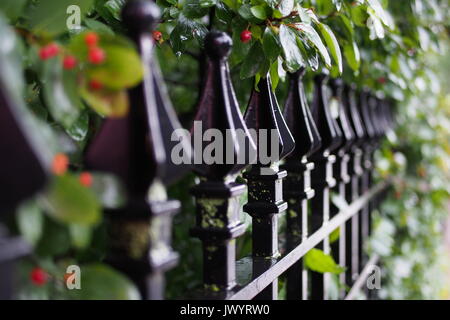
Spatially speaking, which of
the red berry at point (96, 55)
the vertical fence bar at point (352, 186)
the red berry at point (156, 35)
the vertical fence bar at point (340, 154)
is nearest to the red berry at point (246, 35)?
Answer: the red berry at point (156, 35)

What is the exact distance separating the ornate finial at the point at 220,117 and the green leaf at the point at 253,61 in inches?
6.1

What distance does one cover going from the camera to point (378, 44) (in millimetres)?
1871

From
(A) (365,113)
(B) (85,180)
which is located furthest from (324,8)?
(A) (365,113)

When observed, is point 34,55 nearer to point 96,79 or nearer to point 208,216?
point 96,79

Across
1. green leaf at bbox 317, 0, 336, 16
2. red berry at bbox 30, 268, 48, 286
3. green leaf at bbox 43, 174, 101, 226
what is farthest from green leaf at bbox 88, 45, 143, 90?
green leaf at bbox 317, 0, 336, 16

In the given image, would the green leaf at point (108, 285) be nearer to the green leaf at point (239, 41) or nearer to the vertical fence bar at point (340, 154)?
the green leaf at point (239, 41)

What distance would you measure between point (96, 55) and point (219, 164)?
13.2 inches

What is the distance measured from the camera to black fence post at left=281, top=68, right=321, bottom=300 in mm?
1329

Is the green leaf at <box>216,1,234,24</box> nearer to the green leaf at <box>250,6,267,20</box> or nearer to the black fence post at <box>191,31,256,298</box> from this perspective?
the green leaf at <box>250,6,267,20</box>

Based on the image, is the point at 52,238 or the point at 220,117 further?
the point at 220,117

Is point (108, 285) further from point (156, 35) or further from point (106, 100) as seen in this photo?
point (156, 35)

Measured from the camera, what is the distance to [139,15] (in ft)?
1.97
